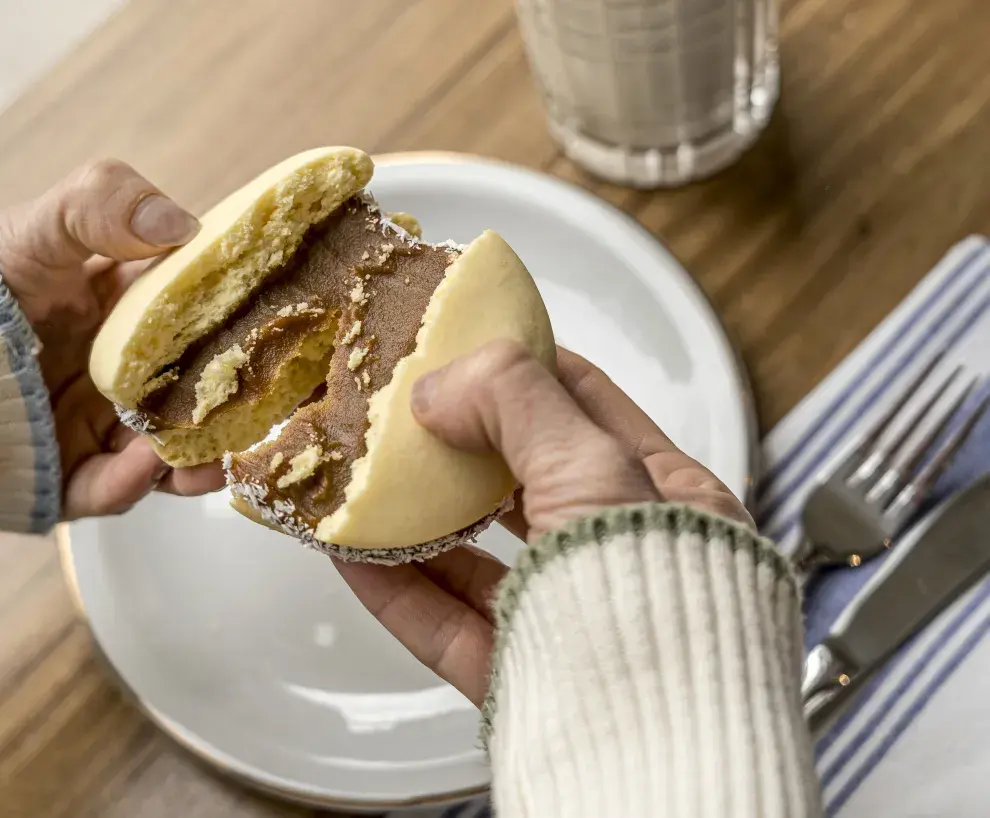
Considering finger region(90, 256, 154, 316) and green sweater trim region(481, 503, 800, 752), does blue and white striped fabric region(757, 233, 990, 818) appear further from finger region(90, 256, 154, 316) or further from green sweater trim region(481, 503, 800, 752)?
finger region(90, 256, 154, 316)

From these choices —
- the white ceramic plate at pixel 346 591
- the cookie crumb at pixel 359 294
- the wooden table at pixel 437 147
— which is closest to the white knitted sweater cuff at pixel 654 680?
the cookie crumb at pixel 359 294

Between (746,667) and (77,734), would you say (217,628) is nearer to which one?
(77,734)

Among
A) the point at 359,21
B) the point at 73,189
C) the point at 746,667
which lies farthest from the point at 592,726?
the point at 359,21

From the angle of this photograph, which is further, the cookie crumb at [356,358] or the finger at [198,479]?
the finger at [198,479]

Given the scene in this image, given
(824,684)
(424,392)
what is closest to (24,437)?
(424,392)

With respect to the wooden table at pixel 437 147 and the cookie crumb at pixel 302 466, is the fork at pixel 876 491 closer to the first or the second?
the wooden table at pixel 437 147

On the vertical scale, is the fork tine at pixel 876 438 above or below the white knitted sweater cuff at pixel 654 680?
below

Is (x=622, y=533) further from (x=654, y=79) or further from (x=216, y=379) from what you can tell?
(x=654, y=79)
